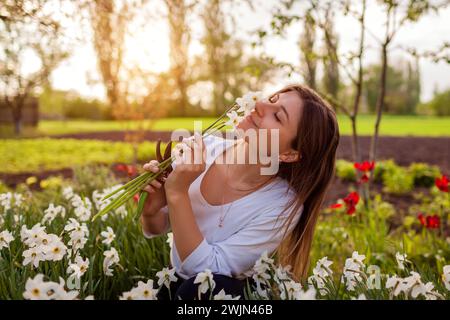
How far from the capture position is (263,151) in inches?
80.1

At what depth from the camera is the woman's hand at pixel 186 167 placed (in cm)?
184

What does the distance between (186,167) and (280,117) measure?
0.46 m

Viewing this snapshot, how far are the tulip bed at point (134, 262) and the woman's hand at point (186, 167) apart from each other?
335 mm

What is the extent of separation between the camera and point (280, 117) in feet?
6.66

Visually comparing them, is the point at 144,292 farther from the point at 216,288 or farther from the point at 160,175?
the point at 160,175

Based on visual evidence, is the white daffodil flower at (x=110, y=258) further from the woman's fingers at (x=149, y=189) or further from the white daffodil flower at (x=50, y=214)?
the white daffodil flower at (x=50, y=214)

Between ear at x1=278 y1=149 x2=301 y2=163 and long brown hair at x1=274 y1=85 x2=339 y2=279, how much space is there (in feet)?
0.07

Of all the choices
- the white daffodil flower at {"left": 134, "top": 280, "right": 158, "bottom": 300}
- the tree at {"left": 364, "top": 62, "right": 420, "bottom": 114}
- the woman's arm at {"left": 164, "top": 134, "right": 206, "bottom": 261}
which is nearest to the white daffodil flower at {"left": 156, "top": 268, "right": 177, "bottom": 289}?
the woman's arm at {"left": 164, "top": 134, "right": 206, "bottom": 261}

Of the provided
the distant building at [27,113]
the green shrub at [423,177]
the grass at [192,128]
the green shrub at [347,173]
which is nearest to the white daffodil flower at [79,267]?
the green shrub at [347,173]

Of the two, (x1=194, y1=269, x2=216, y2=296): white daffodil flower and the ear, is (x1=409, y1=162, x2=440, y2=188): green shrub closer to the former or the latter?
the ear

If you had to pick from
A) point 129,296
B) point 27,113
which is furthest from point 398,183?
point 27,113
